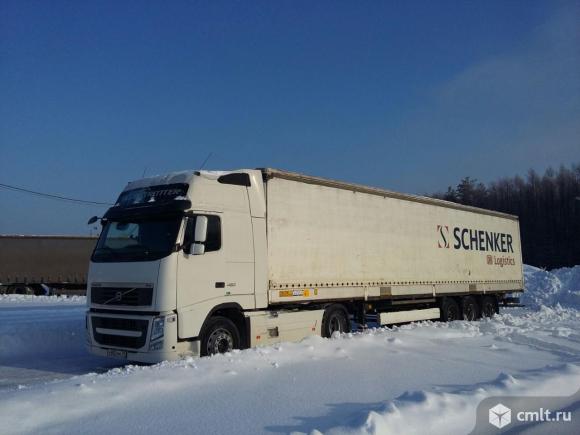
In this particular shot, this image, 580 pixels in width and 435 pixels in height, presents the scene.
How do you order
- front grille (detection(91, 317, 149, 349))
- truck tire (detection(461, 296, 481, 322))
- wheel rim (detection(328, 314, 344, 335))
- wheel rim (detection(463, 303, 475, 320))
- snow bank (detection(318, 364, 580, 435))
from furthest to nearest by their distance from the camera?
wheel rim (detection(463, 303, 475, 320)) < truck tire (detection(461, 296, 481, 322)) < wheel rim (detection(328, 314, 344, 335)) < front grille (detection(91, 317, 149, 349)) < snow bank (detection(318, 364, 580, 435))

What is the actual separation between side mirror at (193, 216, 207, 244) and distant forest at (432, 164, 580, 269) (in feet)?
223

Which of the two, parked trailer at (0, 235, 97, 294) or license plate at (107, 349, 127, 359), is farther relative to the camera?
parked trailer at (0, 235, 97, 294)

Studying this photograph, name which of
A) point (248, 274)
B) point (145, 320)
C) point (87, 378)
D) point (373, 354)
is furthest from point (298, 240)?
point (87, 378)

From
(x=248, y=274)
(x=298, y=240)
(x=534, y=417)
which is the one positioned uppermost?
(x=298, y=240)

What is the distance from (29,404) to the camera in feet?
18.0

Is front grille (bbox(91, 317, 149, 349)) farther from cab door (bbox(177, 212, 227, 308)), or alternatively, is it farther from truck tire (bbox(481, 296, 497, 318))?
truck tire (bbox(481, 296, 497, 318))

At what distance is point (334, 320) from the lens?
12250 mm

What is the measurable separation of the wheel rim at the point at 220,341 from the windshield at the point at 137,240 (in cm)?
177

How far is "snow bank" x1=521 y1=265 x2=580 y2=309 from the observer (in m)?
29.1

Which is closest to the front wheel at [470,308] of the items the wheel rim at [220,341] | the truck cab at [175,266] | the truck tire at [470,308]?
the truck tire at [470,308]

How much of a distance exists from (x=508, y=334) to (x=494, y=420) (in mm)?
7914

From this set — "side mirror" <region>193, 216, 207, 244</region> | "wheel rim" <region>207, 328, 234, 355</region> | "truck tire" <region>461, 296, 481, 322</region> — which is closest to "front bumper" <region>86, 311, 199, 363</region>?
"wheel rim" <region>207, 328, 234, 355</region>

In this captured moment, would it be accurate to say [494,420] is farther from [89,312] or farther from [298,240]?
[89,312]

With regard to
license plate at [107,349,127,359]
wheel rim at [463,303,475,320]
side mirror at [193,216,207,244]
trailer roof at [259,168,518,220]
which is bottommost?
license plate at [107,349,127,359]
